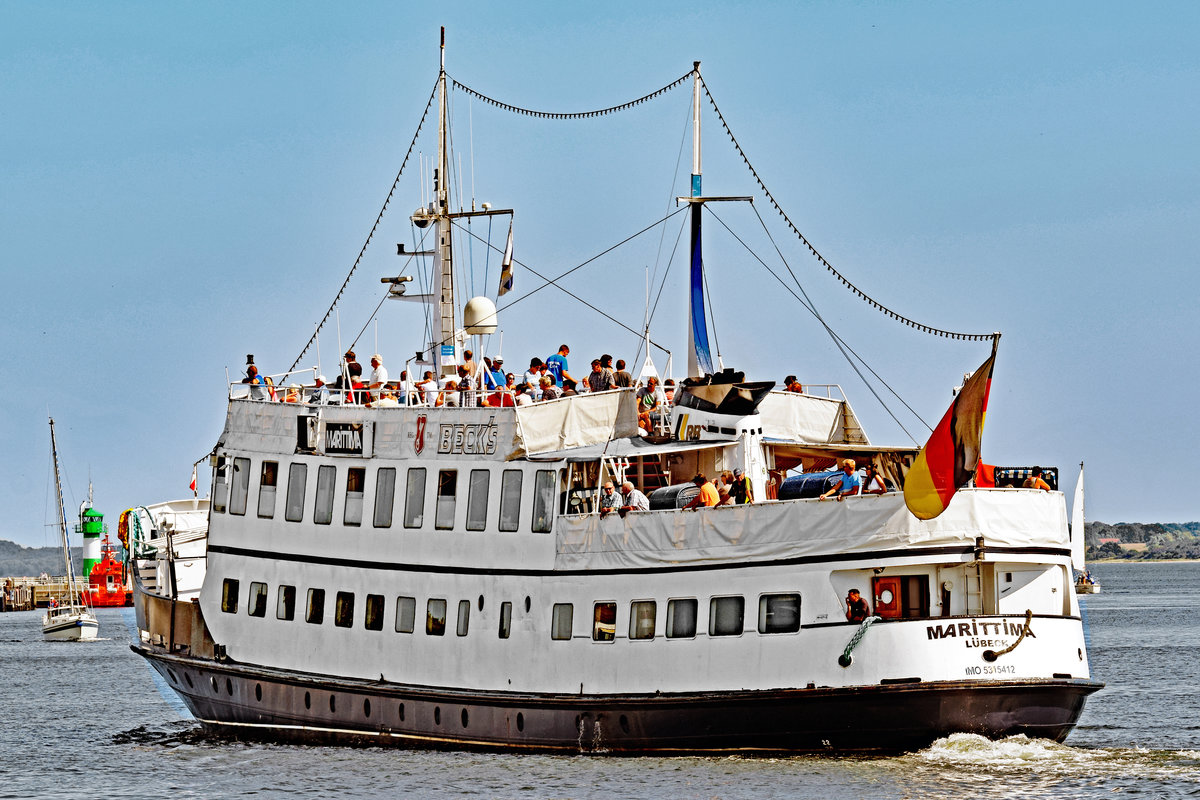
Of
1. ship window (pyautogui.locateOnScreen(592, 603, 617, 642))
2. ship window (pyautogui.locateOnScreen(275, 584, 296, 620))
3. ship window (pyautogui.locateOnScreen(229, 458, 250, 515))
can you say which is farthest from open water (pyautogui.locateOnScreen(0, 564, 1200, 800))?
ship window (pyautogui.locateOnScreen(229, 458, 250, 515))

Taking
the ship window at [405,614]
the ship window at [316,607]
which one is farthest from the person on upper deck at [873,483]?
the ship window at [316,607]

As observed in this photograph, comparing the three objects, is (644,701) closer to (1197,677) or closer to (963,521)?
(963,521)

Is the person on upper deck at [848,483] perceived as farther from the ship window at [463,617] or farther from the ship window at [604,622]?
the ship window at [463,617]

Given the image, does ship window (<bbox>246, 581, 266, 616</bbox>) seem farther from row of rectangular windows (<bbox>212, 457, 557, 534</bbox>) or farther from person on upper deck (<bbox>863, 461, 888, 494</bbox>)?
person on upper deck (<bbox>863, 461, 888, 494</bbox>)

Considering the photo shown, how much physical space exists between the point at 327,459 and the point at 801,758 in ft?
34.9

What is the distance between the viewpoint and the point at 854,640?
71.9 feet

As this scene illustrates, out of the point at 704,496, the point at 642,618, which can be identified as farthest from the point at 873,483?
the point at 642,618

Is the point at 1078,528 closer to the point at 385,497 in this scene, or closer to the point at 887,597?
the point at 887,597

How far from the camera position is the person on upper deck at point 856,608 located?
22078 mm

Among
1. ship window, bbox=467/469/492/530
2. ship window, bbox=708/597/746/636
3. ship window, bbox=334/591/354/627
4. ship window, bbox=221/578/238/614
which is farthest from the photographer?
ship window, bbox=221/578/238/614

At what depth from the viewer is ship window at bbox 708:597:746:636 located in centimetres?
Answer: 2317

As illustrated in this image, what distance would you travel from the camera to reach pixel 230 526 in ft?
98.0

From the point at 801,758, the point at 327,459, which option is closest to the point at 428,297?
the point at 327,459

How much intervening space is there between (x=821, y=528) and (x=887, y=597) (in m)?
1.33
